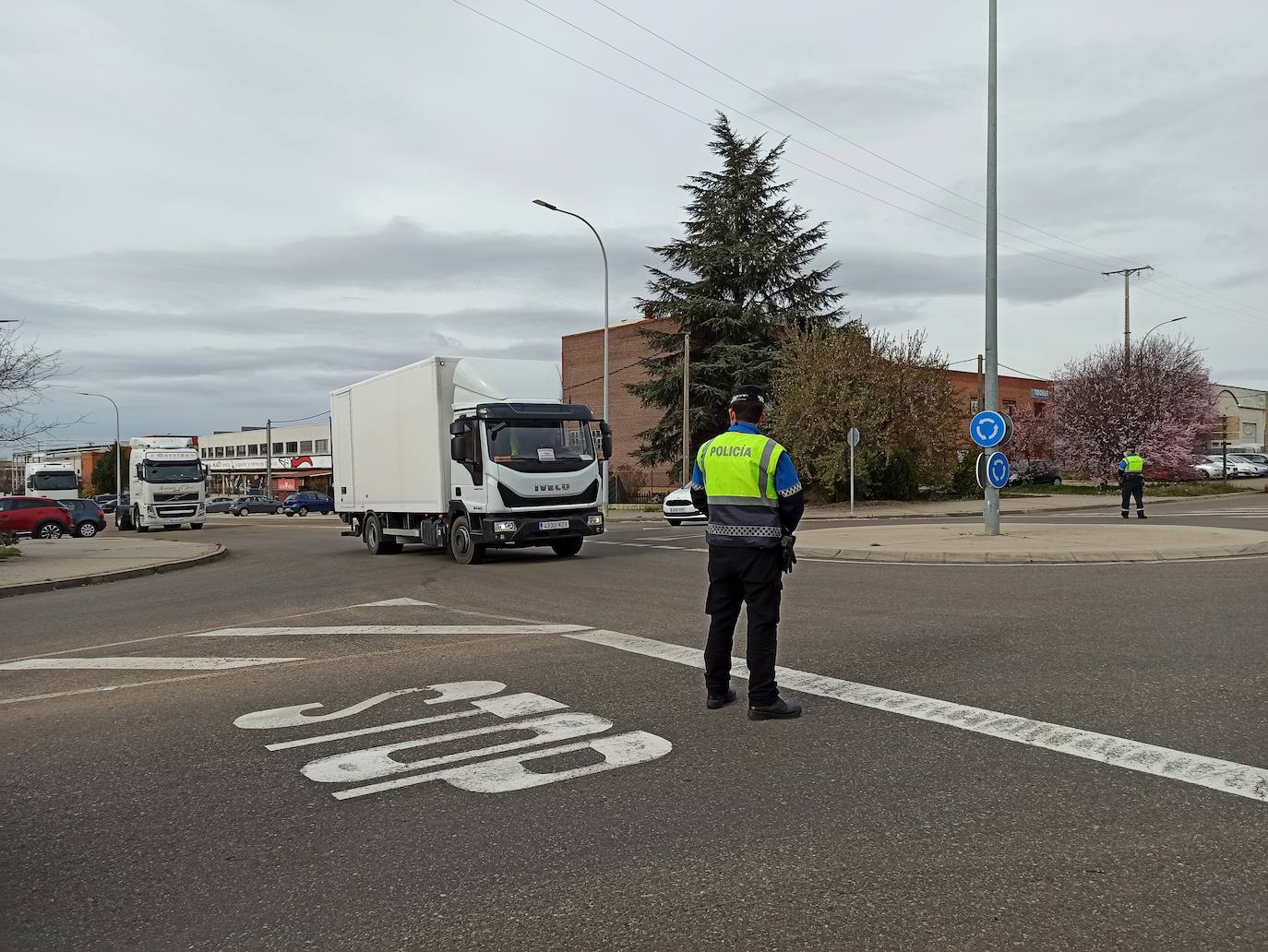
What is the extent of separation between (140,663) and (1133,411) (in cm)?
4548

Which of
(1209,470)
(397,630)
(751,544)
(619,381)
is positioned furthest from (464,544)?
(1209,470)

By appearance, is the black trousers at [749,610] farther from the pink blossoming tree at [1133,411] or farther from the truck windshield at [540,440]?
the pink blossoming tree at [1133,411]

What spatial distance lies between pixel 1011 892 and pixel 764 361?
40140 millimetres

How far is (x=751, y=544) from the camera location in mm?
5930

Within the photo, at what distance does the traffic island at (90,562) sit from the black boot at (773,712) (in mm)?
13235

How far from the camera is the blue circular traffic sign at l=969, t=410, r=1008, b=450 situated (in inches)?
666

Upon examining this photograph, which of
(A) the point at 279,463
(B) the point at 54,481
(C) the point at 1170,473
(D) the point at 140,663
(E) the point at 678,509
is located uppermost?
(A) the point at 279,463

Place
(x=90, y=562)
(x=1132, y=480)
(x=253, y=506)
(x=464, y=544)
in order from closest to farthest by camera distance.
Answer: (x=464, y=544) → (x=90, y=562) → (x=1132, y=480) → (x=253, y=506)

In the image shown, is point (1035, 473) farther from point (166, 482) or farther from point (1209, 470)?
point (166, 482)

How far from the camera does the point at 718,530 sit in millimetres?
6031

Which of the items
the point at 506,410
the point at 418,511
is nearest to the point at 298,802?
the point at 506,410

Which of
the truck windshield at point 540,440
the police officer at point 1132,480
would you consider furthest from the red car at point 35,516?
the police officer at point 1132,480

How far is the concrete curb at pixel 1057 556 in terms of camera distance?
14609 millimetres

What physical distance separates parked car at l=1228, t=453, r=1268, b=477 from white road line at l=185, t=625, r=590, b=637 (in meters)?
63.1
